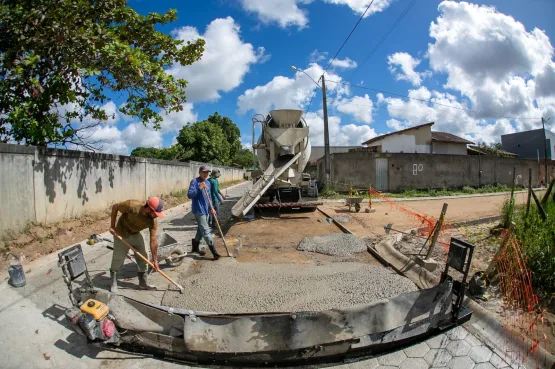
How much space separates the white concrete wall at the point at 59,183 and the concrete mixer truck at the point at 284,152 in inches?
174

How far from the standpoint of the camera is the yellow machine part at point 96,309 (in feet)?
8.52

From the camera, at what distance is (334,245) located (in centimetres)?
591

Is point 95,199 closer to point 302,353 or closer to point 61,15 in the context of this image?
point 61,15

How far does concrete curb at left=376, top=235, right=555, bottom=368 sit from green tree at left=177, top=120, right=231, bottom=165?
24836mm

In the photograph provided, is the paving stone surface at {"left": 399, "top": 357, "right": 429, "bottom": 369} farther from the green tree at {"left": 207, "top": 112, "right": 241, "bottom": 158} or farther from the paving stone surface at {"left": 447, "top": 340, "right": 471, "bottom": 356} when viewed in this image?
the green tree at {"left": 207, "top": 112, "right": 241, "bottom": 158}

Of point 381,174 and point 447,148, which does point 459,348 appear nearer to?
point 381,174

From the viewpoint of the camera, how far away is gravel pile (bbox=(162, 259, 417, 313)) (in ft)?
11.4

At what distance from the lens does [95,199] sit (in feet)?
27.1

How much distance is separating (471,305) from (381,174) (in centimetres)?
1495

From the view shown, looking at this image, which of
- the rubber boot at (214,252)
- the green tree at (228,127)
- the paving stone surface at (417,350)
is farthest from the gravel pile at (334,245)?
the green tree at (228,127)

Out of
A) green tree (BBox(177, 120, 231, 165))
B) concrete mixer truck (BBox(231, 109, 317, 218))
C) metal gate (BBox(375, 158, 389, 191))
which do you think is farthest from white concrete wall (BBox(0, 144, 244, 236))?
green tree (BBox(177, 120, 231, 165))

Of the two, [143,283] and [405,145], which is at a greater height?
[405,145]

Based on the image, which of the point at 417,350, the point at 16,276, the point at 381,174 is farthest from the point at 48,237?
the point at 381,174

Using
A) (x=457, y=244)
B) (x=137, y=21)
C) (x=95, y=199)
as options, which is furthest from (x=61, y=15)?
(x=457, y=244)
